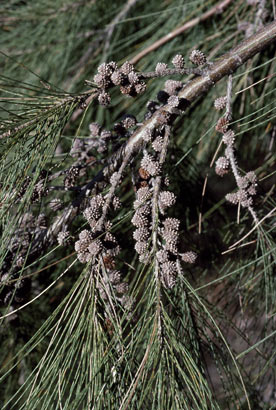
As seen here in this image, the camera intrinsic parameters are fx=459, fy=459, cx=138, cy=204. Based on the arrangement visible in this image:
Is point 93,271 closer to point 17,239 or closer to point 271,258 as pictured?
point 17,239

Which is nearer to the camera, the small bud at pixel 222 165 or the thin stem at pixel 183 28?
the small bud at pixel 222 165

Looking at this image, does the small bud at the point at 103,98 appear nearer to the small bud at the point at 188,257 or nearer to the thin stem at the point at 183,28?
the small bud at the point at 188,257

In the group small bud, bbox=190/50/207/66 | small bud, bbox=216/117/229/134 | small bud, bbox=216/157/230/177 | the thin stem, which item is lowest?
small bud, bbox=216/157/230/177

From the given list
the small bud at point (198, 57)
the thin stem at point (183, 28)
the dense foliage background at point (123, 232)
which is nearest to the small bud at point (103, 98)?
the dense foliage background at point (123, 232)

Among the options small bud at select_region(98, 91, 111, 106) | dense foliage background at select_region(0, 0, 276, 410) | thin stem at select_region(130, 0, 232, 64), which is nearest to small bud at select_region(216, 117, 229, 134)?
dense foliage background at select_region(0, 0, 276, 410)

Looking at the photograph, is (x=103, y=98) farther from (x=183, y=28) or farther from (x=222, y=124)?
(x=183, y=28)

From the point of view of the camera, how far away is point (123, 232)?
898 millimetres

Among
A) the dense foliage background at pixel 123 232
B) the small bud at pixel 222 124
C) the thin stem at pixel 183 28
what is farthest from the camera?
the thin stem at pixel 183 28

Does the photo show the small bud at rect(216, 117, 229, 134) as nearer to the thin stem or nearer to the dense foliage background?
the dense foliage background

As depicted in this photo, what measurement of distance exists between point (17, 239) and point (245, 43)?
0.43m

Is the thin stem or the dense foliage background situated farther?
the thin stem

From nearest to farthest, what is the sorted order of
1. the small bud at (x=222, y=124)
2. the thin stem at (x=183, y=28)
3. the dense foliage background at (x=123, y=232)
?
1. the dense foliage background at (x=123, y=232)
2. the small bud at (x=222, y=124)
3. the thin stem at (x=183, y=28)

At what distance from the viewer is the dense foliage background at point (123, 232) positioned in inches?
20.4

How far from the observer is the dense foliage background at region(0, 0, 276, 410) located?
518 mm
